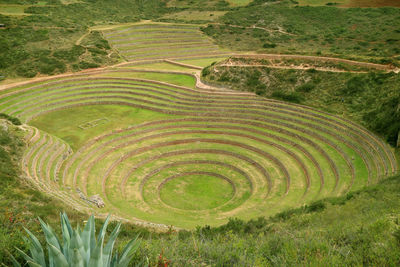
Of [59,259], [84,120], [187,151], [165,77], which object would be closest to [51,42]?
[165,77]

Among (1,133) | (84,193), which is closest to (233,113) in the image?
(84,193)

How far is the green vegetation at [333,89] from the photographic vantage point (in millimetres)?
27297

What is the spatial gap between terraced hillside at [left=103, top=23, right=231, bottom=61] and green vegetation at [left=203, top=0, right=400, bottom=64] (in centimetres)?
398

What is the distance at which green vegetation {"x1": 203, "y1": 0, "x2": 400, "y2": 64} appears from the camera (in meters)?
55.6

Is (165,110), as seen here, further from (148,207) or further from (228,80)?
(148,207)

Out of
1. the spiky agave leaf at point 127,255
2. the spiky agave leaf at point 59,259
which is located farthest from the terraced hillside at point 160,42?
the spiky agave leaf at point 59,259

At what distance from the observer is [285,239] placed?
10.8 metres

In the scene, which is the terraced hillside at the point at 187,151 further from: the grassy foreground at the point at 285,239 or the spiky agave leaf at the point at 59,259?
the spiky agave leaf at the point at 59,259

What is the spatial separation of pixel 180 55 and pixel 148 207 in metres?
38.0

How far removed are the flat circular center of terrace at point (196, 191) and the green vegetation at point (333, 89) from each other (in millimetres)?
13413

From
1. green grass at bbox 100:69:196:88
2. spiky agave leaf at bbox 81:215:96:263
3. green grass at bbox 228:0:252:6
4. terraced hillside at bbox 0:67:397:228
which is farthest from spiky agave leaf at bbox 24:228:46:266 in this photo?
green grass at bbox 228:0:252:6

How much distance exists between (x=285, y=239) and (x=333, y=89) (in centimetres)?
2685

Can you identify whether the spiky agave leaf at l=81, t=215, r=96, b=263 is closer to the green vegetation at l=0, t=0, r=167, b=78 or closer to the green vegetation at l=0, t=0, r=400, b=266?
the green vegetation at l=0, t=0, r=400, b=266

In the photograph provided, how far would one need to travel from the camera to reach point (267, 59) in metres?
39.9
